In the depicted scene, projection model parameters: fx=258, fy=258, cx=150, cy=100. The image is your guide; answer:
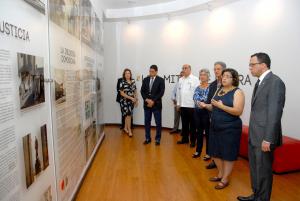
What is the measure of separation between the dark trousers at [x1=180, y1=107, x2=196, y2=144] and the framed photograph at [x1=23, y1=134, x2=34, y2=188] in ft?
12.1

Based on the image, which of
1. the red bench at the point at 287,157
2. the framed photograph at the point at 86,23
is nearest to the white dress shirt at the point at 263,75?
the red bench at the point at 287,157

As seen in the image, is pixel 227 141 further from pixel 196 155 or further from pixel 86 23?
pixel 86 23

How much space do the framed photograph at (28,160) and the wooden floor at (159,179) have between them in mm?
1486

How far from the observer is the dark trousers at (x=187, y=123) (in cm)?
507

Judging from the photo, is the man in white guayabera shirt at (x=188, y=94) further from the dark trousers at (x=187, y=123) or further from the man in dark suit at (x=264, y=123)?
the man in dark suit at (x=264, y=123)

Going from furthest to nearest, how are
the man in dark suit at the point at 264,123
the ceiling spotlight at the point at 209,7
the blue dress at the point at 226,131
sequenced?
1. the ceiling spotlight at the point at 209,7
2. the blue dress at the point at 226,131
3. the man in dark suit at the point at 264,123

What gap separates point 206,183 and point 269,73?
67.8 inches

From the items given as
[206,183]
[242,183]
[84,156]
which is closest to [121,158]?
[84,156]

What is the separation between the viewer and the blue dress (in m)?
3.08

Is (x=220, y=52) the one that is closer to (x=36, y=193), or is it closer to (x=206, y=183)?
(x=206, y=183)

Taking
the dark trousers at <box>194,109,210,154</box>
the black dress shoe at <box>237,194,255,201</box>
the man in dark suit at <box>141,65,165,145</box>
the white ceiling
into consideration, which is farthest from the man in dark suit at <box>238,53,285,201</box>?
the white ceiling

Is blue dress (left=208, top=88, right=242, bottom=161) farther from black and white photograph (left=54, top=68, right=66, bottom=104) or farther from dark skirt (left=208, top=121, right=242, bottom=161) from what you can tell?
black and white photograph (left=54, top=68, right=66, bottom=104)

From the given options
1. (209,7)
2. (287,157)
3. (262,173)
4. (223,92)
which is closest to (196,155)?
(287,157)

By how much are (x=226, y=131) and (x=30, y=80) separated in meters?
2.27
